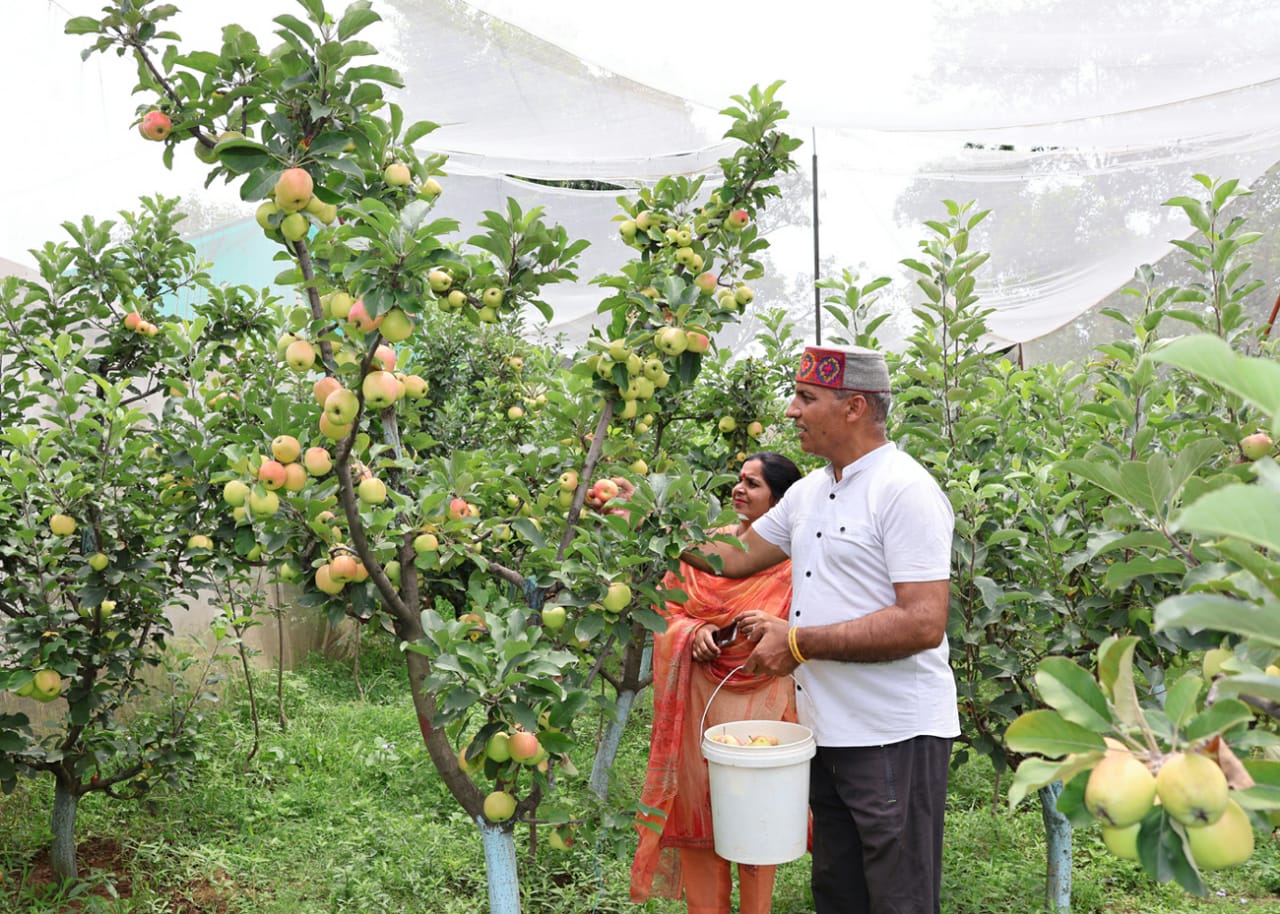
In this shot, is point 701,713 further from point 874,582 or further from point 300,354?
point 300,354

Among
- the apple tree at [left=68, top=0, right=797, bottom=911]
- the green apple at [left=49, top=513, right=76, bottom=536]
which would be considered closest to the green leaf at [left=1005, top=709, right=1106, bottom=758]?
the apple tree at [left=68, top=0, right=797, bottom=911]

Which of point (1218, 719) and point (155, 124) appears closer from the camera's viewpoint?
point (1218, 719)

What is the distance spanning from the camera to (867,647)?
1.81m

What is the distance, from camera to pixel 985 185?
196 inches

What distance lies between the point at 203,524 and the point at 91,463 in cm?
31

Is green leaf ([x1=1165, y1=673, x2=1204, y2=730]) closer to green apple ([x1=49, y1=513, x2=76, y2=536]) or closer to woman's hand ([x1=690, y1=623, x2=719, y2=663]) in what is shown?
woman's hand ([x1=690, y1=623, x2=719, y2=663])

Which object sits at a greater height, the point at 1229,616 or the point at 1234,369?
the point at 1234,369

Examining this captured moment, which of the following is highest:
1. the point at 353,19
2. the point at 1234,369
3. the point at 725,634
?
the point at 353,19

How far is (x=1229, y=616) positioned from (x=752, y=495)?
2021 millimetres

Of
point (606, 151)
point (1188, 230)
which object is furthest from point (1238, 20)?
point (606, 151)

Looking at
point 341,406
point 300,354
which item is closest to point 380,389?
point 341,406

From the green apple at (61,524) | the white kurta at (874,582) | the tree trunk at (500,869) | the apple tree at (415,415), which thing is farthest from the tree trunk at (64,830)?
the white kurta at (874,582)

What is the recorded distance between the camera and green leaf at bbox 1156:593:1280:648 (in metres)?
0.57

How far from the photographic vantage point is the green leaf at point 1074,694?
0.67 metres
